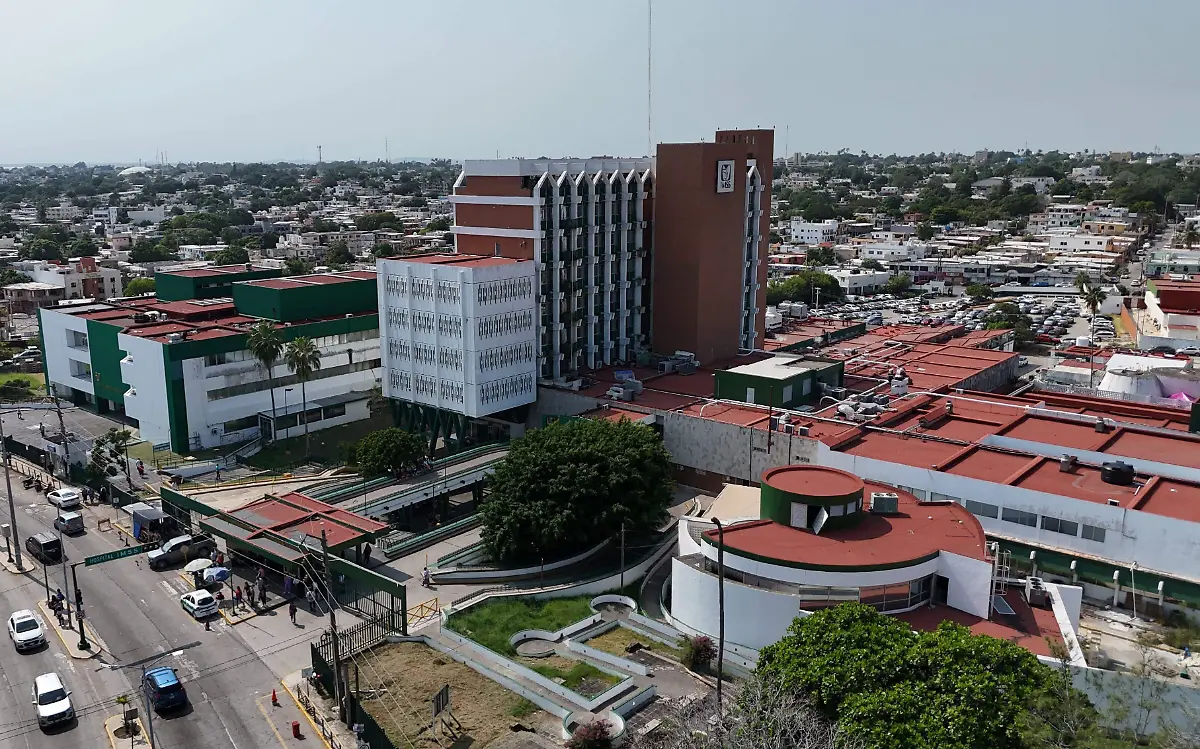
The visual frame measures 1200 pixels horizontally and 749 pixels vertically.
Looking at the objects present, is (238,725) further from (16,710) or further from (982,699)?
(982,699)

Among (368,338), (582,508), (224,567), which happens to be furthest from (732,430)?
(368,338)

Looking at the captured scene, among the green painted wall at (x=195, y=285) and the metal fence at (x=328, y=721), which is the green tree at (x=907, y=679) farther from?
the green painted wall at (x=195, y=285)

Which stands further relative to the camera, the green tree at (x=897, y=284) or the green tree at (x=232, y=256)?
the green tree at (x=232, y=256)

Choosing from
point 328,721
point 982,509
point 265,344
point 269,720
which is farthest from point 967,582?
point 265,344

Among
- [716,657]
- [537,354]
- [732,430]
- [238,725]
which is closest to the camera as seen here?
[238,725]

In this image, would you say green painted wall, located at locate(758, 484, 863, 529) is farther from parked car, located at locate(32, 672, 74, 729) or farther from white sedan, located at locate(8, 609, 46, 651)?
white sedan, located at locate(8, 609, 46, 651)

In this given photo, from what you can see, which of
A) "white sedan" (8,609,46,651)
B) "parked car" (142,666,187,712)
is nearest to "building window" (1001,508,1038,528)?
"parked car" (142,666,187,712)

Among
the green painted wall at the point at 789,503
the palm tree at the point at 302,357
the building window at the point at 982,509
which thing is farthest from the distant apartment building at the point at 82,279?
the building window at the point at 982,509
